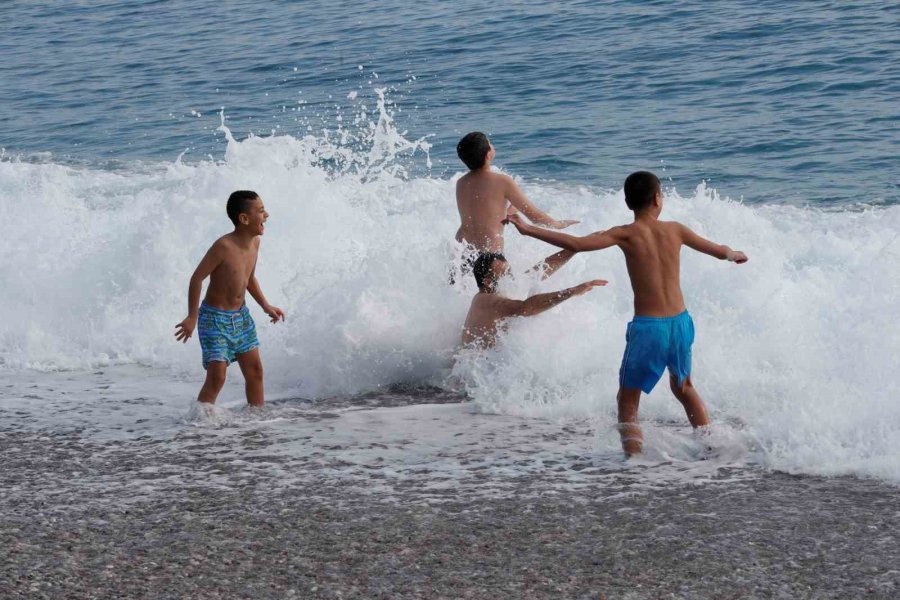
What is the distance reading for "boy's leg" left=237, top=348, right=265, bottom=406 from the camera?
6961 millimetres

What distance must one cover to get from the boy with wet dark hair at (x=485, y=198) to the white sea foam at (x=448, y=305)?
342mm

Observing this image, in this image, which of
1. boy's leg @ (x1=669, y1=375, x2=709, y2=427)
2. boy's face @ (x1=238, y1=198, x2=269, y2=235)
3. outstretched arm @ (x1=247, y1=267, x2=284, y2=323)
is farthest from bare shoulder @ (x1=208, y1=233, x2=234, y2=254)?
boy's leg @ (x1=669, y1=375, x2=709, y2=427)

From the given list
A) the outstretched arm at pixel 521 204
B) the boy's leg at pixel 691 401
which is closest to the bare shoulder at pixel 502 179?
the outstretched arm at pixel 521 204

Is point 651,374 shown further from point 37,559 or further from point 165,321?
point 165,321

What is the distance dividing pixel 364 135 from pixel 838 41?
670 cm

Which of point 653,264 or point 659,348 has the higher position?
point 653,264

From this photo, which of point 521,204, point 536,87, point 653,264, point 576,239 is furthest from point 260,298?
point 536,87

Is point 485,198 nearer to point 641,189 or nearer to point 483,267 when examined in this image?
point 483,267

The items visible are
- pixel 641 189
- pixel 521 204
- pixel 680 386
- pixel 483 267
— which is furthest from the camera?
pixel 521 204

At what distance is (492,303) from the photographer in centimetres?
737

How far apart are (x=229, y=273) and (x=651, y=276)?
2.33 meters

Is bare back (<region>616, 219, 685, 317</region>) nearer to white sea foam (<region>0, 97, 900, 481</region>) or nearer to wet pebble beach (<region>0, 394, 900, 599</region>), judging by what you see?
white sea foam (<region>0, 97, 900, 481</region>)

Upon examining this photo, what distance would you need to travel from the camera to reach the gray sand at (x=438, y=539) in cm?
455

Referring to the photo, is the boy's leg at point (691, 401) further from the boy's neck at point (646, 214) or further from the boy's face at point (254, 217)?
the boy's face at point (254, 217)
